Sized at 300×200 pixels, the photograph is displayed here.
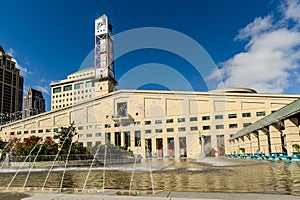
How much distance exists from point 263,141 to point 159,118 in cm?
2991

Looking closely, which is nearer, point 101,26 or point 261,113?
point 261,113

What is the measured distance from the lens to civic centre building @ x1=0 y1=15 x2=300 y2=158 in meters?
48.5

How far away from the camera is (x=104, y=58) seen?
222ft

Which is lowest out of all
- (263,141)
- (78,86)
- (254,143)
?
(254,143)

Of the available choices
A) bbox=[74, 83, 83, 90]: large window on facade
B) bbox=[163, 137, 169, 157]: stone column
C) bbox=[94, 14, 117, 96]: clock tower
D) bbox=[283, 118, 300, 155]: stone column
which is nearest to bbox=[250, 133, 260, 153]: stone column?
bbox=[283, 118, 300, 155]: stone column

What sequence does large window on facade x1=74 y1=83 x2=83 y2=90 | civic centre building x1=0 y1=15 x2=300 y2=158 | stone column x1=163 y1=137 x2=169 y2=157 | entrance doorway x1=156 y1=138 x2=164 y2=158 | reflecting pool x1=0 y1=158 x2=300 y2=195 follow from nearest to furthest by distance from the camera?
1. reflecting pool x1=0 y1=158 x2=300 y2=195
2. civic centre building x1=0 y1=15 x2=300 y2=158
3. stone column x1=163 y1=137 x2=169 y2=157
4. entrance doorway x1=156 y1=138 x2=164 y2=158
5. large window on facade x1=74 y1=83 x2=83 y2=90

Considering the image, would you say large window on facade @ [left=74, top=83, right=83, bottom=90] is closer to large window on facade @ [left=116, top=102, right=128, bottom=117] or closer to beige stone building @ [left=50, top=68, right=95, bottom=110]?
beige stone building @ [left=50, top=68, right=95, bottom=110]

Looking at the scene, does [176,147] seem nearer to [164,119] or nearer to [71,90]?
[164,119]

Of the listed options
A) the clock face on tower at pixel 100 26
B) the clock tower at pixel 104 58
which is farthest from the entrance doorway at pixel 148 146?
the clock face on tower at pixel 100 26

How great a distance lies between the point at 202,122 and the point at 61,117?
112ft

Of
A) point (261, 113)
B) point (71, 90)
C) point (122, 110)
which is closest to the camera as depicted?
point (261, 113)

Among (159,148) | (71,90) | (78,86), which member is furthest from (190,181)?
(71,90)

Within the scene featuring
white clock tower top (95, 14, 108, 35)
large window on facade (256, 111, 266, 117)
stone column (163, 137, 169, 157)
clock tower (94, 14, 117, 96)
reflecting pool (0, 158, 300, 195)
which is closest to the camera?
reflecting pool (0, 158, 300, 195)

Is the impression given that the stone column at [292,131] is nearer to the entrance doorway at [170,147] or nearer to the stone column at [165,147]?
the entrance doorway at [170,147]
